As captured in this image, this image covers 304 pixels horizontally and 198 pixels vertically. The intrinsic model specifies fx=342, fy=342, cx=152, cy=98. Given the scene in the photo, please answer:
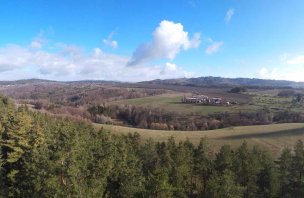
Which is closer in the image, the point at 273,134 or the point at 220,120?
the point at 273,134

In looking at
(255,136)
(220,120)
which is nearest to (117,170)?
(255,136)

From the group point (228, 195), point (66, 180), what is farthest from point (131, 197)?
point (228, 195)

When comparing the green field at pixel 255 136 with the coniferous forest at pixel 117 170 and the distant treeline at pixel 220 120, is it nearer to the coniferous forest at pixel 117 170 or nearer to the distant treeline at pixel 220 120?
the distant treeline at pixel 220 120

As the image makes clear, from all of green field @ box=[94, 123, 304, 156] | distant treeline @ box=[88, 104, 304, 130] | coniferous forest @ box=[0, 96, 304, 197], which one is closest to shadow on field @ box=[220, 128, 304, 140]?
green field @ box=[94, 123, 304, 156]

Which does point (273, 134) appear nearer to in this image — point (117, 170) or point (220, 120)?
point (220, 120)

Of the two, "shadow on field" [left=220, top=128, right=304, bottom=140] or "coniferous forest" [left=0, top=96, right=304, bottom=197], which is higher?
"coniferous forest" [left=0, top=96, right=304, bottom=197]

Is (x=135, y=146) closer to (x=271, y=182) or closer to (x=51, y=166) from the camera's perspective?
(x=271, y=182)

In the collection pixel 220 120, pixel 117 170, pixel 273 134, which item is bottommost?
pixel 220 120

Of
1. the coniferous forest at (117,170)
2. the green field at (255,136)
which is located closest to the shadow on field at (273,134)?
the green field at (255,136)

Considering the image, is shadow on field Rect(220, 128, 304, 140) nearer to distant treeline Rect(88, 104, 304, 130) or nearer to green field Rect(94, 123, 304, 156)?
green field Rect(94, 123, 304, 156)

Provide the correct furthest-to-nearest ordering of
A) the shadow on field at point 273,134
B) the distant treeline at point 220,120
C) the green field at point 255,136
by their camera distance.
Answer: the distant treeline at point 220,120 < the shadow on field at point 273,134 < the green field at point 255,136
